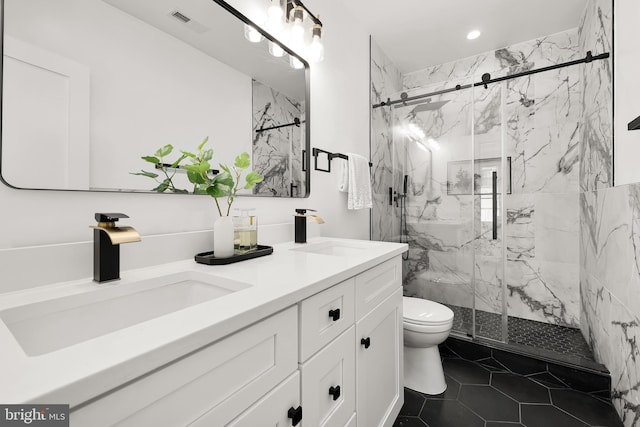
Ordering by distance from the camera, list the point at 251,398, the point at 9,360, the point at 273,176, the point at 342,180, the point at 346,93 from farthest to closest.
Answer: the point at 346,93 < the point at 342,180 < the point at 273,176 < the point at 251,398 < the point at 9,360

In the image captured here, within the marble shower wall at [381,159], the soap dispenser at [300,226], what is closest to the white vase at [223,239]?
the soap dispenser at [300,226]

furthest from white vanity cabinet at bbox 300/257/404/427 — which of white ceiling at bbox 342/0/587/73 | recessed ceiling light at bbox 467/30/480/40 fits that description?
recessed ceiling light at bbox 467/30/480/40

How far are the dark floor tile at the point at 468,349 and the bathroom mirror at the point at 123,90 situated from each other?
5.74 ft

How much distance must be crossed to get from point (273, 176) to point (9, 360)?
1164 millimetres

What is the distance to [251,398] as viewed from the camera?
0.57m

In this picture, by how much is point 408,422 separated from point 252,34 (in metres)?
2.02

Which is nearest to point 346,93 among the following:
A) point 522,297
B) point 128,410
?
point 128,410

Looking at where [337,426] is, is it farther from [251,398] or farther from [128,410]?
[128,410]

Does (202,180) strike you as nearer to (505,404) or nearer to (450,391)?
(450,391)

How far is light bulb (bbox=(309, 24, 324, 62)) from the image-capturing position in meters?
1.56

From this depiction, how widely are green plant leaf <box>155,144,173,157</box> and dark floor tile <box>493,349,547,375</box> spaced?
226cm

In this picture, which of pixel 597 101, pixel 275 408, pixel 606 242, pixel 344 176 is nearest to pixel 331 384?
pixel 275 408

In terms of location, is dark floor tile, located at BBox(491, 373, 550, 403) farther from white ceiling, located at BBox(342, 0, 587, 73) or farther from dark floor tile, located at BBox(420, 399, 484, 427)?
white ceiling, located at BBox(342, 0, 587, 73)

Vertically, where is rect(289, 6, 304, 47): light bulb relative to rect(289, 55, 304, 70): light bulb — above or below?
above
